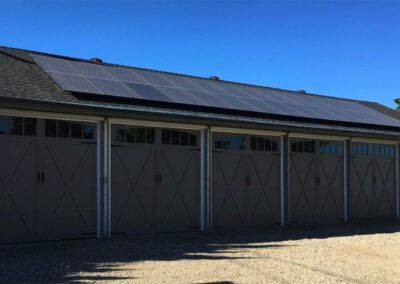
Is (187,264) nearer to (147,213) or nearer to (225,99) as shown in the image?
(147,213)

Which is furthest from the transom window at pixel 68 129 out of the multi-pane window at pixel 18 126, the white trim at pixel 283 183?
the white trim at pixel 283 183

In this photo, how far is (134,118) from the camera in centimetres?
1009

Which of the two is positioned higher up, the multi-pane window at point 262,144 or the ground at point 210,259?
the multi-pane window at point 262,144

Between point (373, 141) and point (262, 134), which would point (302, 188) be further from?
point (373, 141)

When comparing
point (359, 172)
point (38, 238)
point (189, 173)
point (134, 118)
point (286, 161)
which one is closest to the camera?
point (38, 238)

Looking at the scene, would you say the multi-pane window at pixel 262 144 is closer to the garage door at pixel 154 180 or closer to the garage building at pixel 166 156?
the garage building at pixel 166 156

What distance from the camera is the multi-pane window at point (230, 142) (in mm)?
11695

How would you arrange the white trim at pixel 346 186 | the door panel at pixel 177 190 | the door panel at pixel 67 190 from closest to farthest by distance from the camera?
the door panel at pixel 67 190
the door panel at pixel 177 190
the white trim at pixel 346 186

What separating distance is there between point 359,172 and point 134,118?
314 inches

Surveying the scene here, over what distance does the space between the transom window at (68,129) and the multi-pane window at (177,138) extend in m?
1.77

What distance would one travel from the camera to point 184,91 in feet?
42.3

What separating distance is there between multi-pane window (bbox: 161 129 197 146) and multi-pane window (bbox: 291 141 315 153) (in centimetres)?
324

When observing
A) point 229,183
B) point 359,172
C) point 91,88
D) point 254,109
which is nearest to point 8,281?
point 91,88

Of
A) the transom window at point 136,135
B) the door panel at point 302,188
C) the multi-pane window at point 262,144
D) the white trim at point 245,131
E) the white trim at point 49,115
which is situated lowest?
the door panel at point 302,188
